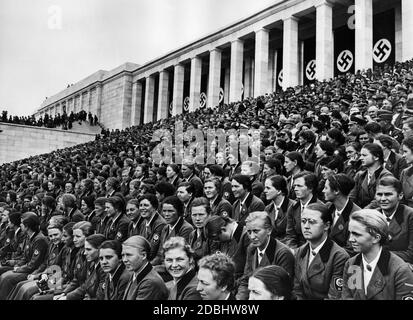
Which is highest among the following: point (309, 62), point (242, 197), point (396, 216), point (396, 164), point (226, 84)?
point (226, 84)

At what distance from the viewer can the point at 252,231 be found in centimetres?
522

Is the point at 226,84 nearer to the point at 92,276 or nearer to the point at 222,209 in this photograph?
the point at 222,209

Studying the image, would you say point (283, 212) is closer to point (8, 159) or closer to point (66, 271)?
point (66, 271)

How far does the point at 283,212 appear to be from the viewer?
6.72m

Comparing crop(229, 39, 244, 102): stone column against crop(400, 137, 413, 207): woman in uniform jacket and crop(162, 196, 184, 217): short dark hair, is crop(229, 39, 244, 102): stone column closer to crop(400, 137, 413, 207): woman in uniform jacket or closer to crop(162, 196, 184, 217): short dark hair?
crop(162, 196, 184, 217): short dark hair

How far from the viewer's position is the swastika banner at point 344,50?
30.4 meters

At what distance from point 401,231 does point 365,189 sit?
5.24 ft

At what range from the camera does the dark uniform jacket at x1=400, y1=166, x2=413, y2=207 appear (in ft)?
19.3

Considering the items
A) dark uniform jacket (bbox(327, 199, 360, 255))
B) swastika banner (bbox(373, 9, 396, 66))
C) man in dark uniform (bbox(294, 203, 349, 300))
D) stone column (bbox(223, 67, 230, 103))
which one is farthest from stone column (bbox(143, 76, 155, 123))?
man in dark uniform (bbox(294, 203, 349, 300))

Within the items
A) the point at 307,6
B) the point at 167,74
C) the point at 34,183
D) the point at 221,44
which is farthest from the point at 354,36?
the point at 34,183

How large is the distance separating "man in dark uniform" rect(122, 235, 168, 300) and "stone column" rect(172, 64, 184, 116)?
37.3 meters

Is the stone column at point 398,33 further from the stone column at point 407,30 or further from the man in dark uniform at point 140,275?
the man in dark uniform at point 140,275

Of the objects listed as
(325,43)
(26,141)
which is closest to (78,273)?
(325,43)
